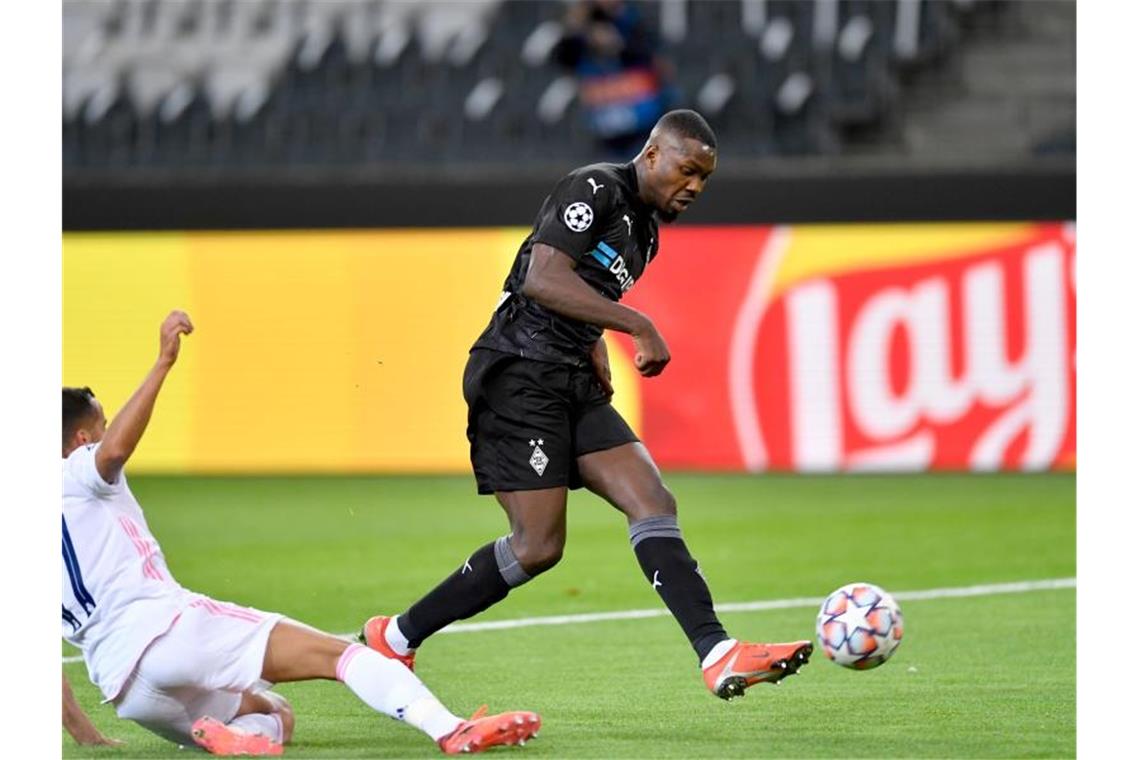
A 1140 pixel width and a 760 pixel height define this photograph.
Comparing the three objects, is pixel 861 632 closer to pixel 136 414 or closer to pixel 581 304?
pixel 581 304

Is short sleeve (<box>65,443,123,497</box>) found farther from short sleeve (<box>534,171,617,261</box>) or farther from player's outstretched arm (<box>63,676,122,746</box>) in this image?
short sleeve (<box>534,171,617,261</box>)

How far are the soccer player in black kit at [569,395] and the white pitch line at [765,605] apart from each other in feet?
7.10

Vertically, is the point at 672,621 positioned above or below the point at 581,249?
below

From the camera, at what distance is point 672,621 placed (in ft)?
30.8

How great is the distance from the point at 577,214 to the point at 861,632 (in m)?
1.62

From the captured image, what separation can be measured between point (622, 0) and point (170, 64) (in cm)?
527

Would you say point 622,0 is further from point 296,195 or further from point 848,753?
point 848,753

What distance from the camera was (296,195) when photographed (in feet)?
55.6

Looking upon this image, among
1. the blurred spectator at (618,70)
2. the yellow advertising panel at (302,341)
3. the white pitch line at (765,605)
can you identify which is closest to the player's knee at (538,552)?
the white pitch line at (765,605)

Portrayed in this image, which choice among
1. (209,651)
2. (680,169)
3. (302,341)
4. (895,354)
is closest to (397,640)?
(209,651)

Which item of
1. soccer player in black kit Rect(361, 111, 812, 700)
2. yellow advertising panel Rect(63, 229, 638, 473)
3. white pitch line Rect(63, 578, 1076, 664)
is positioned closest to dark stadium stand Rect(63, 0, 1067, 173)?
yellow advertising panel Rect(63, 229, 638, 473)

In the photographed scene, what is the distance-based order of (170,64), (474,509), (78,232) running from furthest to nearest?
(170,64) < (78,232) < (474,509)
